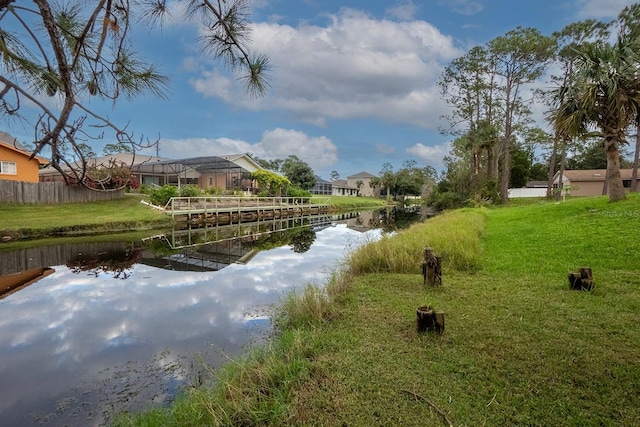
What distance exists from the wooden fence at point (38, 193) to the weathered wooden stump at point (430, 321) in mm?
17806

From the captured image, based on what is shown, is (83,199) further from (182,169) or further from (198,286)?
(198,286)

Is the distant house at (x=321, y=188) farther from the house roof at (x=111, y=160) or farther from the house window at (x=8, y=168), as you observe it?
the house window at (x=8, y=168)

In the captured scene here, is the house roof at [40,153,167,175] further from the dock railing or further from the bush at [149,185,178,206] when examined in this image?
the dock railing

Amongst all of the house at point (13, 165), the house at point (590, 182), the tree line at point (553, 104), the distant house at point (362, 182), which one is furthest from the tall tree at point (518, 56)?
the distant house at point (362, 182)

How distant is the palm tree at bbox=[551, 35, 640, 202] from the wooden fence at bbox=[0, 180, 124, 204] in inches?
794

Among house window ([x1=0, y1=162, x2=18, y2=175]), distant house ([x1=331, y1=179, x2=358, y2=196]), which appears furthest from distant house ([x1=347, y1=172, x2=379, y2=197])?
house window ([x1=0, y1=162, x2=18, y2=175])

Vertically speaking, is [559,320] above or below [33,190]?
below

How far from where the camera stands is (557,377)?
300cm

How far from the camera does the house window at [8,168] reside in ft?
66.4

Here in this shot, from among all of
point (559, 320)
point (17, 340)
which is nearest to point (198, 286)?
point (17, 340)

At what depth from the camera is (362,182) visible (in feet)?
257

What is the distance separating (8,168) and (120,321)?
21593mm

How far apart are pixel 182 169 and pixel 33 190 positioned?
49.6 feet

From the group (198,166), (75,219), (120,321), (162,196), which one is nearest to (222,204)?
(162,196)
